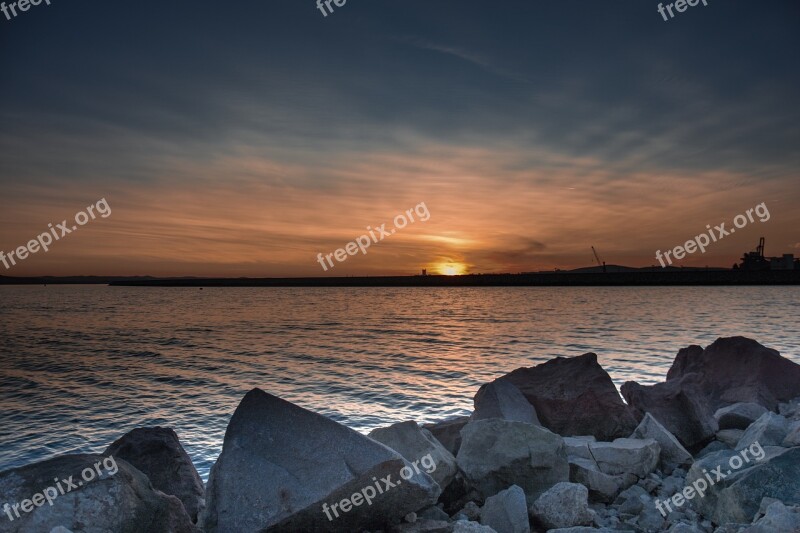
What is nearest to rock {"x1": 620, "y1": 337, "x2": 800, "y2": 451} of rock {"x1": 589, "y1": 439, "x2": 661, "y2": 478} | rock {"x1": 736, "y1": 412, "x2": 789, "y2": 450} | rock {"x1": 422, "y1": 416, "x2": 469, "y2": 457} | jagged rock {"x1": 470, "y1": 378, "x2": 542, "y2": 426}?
rock {"x1": 736, "y1": 412, "x2": 789, "y2": 450}

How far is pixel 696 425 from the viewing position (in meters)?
9.73

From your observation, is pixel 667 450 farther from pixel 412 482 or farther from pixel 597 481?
pixel 412 482

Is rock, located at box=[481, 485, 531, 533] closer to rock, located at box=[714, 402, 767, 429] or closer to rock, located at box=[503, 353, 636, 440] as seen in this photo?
rock, located at box=[503, 353, 636, 440]

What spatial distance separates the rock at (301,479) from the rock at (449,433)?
307 cm

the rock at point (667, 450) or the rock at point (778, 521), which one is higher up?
the rock at point (778, 521)

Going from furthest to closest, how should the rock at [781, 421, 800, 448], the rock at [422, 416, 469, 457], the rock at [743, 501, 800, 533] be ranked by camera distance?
the rock at [422, 416, 469, 457] < the rock at [781, 421, 800, 448] < the rock at [743, 501, 800, 533]

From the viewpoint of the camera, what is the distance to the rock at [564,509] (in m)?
6.36

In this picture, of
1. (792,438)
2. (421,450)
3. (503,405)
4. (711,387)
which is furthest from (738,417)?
(421,450)

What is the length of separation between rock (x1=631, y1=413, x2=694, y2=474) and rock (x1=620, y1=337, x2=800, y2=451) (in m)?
1.36

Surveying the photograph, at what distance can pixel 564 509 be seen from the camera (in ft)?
20.9

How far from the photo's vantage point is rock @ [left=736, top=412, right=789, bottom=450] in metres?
8.05

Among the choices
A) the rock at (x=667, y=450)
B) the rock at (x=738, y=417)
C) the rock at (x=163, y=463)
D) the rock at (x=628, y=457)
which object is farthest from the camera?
the rock at (x=738, y=417)

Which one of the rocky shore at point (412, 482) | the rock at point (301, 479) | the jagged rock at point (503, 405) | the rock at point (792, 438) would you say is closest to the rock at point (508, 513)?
the rocky shore at point (412, 482)

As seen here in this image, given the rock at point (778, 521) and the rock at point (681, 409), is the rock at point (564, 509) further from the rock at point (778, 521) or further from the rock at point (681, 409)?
the rock at point (681, 409)
